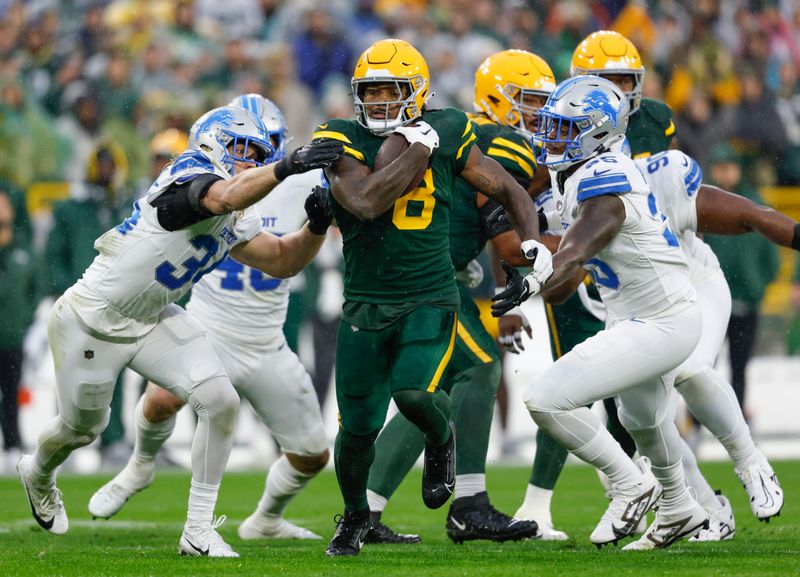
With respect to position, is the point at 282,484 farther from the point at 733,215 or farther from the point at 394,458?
the point at 733,215

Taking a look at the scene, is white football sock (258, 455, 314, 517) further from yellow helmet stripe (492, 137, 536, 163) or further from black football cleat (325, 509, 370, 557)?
yellow helmet stripe (492, 137, 536, 163)

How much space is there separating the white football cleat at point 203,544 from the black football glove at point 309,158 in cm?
152

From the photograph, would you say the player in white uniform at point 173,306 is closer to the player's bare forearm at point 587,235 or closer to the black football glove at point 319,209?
the black football glove at point 319,209

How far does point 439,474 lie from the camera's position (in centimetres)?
541

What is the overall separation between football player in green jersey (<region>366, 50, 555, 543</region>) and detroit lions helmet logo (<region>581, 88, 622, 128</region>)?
0.73 m

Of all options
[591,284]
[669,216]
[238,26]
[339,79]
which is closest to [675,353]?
[669,216]

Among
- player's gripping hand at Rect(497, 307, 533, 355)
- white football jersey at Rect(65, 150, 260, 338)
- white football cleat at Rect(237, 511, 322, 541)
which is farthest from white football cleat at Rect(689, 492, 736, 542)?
white football jersey at Rect(65, 150, 260, 338)

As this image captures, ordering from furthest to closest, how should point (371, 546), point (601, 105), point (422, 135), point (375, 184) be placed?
point (371, 546) → point (601, 105) → point (422, 135) → point (375, 184)

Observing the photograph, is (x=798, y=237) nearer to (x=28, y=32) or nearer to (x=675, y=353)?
(x=675, y=353)

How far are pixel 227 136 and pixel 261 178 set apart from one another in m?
0.58

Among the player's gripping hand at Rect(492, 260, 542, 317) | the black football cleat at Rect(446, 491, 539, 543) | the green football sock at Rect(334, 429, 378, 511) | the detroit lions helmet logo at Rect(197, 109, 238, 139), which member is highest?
the detroit lions helmet logo at Rect(197, 109, 238, 139)

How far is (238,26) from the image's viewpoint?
13844 mm

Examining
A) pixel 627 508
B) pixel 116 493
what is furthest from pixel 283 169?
pixel 116 493

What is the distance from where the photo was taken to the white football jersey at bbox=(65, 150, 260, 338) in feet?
18.7
